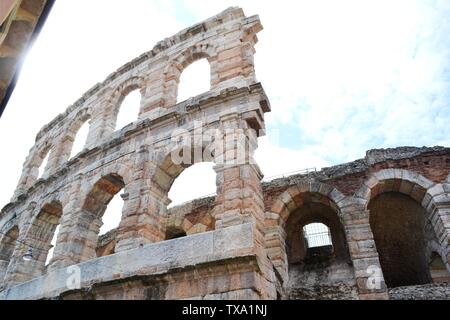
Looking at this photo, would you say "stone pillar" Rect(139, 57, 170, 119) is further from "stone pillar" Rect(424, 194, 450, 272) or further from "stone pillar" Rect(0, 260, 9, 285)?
"stone pillar" Rect(424, 194, 450, 272)

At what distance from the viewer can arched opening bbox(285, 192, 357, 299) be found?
9250 mm

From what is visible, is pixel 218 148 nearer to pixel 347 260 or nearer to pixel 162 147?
pixel 162 147

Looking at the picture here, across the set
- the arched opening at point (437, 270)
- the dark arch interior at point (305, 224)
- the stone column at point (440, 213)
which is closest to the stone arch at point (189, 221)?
the dark arch interior at point (305, 224)

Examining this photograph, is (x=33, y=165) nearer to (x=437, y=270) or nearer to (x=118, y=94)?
(x=118, y=94)

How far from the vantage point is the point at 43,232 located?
33.6 ft

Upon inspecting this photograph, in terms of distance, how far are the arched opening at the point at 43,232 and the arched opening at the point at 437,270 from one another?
37.8 feet

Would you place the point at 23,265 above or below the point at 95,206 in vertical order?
below

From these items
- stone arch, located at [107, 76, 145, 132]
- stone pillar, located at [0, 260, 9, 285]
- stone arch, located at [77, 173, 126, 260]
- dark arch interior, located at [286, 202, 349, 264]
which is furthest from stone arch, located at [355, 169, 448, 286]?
stone pillar, located at [0, 260, 9, 285]

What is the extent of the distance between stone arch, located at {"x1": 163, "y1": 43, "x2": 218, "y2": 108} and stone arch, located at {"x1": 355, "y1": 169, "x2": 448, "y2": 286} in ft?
19.4

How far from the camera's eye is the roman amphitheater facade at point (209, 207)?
19.8 feet

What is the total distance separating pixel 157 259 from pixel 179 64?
19.6 feet

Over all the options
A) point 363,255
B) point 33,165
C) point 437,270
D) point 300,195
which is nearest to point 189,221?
point 300,195

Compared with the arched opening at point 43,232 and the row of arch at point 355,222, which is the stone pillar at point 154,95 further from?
the arched opening at point 43,232
